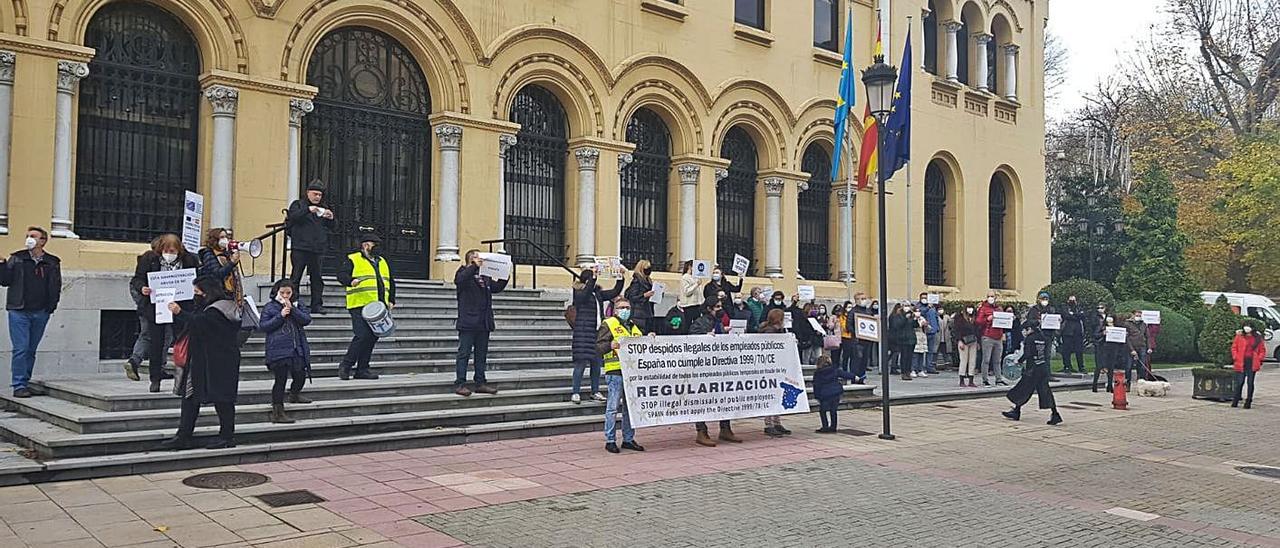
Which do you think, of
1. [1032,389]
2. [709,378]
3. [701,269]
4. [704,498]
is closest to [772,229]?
[701,269]

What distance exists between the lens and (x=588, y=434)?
12398mm

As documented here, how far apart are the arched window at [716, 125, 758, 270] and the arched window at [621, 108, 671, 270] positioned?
157 centimetres

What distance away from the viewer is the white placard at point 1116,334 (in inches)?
776

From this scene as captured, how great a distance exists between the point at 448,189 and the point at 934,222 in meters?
15.2

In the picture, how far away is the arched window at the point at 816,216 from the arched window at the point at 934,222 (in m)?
3.82

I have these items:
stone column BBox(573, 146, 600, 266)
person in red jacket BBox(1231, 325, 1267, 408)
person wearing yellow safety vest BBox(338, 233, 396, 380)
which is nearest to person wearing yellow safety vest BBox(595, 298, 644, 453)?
person wearing yellow safety vest BBox(338, 233, 396, 380)

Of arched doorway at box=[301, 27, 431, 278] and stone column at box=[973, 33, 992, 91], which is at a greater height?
stone column at box=[973, 33, 992, 91]

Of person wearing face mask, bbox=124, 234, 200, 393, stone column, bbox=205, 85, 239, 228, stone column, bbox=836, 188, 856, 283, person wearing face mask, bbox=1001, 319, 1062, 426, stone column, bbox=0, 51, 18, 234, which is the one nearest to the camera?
person wearing face mask, bbox=124, 234, 200, 393

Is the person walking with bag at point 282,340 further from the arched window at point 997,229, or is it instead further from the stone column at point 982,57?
the arched window at point 997,229

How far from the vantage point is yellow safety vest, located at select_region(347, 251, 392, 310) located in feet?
40.0

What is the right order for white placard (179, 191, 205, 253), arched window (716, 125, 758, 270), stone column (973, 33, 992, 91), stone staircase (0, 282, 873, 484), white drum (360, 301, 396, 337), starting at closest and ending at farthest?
stone staircase (0, 282, 873, 484)
white placard (179, 191, 205, 253)
white drum (360, 301, 396, 337)
arched window (716, 125, 758, 270)
stone column (973, 33, 992, 91)

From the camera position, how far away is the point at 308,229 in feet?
44.0

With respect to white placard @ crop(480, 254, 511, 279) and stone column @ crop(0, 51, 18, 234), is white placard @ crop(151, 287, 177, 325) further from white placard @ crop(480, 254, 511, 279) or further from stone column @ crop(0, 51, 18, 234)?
stone column @ crop(0, 51, 18, 234)

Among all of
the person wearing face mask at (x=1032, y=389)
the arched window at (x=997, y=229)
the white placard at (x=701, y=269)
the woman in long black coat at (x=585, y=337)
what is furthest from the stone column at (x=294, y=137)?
the arched window at (x=997, y=229)
